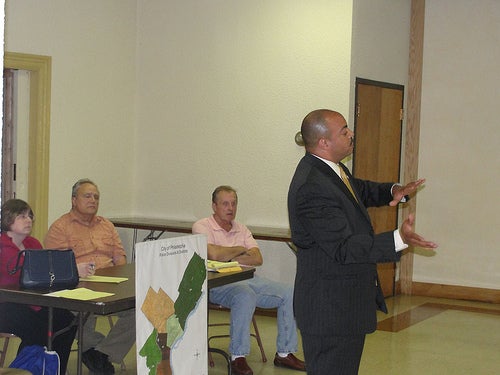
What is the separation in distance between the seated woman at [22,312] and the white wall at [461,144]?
4576 millimetres

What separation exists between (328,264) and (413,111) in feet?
17.0

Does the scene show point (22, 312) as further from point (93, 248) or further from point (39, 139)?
point (39, 139)

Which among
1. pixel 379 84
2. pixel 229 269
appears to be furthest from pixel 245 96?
pixel 229 269

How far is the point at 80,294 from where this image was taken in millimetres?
3838

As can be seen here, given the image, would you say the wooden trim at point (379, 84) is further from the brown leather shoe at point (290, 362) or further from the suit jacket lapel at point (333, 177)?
the suit jacket lapel at point (333, 177)

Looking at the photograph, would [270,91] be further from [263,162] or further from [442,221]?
[442,221]

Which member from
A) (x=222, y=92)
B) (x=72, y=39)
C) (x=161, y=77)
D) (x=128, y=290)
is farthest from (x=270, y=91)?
(x=128, y=290)

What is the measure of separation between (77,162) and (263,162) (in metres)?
1.69

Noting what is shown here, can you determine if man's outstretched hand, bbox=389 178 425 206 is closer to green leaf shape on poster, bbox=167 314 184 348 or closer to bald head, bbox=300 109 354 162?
bald head, bbox=300 109 354 162

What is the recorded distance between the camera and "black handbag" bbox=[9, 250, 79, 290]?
3.98 meters

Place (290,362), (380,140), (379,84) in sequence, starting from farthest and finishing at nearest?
1. (380,140)
2. (379,84)
3. (290,362)

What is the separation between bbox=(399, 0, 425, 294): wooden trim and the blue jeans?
118 inches

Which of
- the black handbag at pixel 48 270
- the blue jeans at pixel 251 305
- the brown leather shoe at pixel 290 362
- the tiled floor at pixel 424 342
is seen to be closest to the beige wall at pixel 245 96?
the tiled floor at pixel 424 342

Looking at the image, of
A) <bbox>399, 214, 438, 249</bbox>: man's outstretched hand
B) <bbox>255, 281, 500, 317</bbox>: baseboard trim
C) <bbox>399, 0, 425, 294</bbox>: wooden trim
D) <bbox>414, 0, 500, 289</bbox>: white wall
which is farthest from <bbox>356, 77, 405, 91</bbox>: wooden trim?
<bbox>399, 214, 438, 249</bbox>: man's outstretched hand
